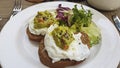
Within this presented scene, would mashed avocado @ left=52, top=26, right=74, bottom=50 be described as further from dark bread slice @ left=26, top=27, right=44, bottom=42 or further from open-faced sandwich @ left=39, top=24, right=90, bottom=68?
dark bread slice @ left=26, top=27, right=44, bottom=42

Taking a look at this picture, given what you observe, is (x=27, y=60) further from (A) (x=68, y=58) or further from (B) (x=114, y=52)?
(B) (x=114, y=52)

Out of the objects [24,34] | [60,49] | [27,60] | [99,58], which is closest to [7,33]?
[24,34]

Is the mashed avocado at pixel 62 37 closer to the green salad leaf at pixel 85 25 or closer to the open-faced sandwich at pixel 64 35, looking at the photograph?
the open-faced sandwich at pixel 64 35

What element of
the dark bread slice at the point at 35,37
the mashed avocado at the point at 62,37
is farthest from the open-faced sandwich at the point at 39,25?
the mashed avocado at the point at 62,37

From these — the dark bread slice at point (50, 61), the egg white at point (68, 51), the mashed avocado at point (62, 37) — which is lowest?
the dark bread slice at point (50, 61)

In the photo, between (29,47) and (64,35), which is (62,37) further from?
(29,47)

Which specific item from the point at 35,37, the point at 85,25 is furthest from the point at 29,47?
the point at 85,25
